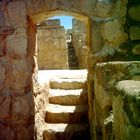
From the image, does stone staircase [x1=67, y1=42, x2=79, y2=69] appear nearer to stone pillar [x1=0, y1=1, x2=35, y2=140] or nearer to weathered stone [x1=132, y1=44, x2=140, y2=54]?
stone pillar [x1=0, y1=1, x2=35, y2=140]

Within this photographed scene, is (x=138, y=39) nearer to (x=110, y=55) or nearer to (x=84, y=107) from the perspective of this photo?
(x=110, y=55)

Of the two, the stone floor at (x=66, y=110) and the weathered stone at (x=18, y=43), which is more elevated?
the weathered stone at (x=18, y=43)

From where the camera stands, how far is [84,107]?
4.63 metres

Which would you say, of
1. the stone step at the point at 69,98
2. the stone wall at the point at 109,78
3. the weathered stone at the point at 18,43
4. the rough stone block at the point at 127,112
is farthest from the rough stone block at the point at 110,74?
the stone step at the point at 69,98

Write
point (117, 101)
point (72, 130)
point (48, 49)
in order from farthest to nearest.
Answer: point (48, 49), point (72, 130), point (117, 101)

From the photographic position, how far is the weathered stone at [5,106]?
3709mm

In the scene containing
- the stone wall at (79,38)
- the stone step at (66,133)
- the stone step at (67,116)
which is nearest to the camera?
the stone step at (66,133)

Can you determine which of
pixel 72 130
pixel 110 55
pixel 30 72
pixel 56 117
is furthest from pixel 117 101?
pixel 56 117

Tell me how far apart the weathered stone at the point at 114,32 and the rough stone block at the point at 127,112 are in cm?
216

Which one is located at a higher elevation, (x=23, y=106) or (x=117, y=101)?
(x=117, y=101)

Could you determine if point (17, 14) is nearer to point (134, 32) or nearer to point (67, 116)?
point (134, 32)

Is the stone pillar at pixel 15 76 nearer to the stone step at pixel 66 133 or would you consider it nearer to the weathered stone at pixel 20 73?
the weathered stone at pixel 20 73

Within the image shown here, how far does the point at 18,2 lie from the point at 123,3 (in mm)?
1292

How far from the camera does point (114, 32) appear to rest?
352 centimetres
